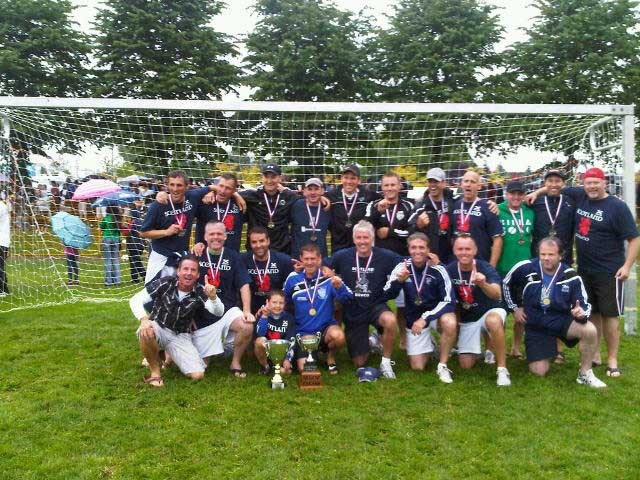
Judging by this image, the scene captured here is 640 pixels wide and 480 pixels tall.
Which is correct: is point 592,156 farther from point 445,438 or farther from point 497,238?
point 445,438

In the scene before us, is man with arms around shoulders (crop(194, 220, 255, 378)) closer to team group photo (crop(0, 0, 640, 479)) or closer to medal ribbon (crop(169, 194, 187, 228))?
team group photo (crop(0, 0, 640, 479))

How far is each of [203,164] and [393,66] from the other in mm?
11703

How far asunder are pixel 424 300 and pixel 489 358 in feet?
3.41

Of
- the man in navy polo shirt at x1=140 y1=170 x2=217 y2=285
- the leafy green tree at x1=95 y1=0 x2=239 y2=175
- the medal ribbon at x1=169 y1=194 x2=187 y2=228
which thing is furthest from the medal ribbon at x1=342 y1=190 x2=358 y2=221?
the leafy green tree at x1=95 y1=0 x2=239 y2=175

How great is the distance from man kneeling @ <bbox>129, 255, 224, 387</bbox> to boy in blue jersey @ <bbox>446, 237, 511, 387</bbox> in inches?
88.0

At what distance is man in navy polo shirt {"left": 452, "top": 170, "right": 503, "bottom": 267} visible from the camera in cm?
553

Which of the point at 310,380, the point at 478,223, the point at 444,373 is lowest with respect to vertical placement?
the point at 444,373

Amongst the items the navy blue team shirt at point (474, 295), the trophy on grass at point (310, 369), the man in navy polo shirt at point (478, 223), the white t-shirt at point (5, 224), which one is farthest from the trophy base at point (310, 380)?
the white t-shirt at point (5, 224)

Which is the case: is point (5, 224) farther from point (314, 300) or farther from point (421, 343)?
point (421, 343)

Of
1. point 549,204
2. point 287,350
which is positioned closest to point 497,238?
point 549,204

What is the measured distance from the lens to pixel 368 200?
5.91 m

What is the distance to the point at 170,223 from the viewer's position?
225 inches

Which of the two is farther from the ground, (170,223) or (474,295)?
(170,223)

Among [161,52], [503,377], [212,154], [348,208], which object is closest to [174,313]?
[348,208]
